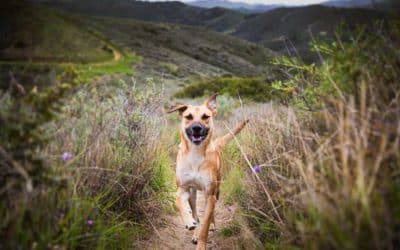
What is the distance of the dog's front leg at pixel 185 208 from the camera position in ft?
16.1

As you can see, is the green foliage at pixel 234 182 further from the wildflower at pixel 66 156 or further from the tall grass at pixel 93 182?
the wildflower at pixel 66 156

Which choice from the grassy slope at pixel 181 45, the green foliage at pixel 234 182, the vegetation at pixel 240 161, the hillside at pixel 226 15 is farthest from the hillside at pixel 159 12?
the vegetation at pixel 240 161

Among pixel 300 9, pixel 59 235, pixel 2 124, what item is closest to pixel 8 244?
pixel 59 235

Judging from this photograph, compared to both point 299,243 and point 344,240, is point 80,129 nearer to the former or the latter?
point 299,243

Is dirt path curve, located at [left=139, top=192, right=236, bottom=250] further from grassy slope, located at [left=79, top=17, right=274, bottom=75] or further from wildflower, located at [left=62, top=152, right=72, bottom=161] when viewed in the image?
grassy slope, located at [left=79, top=17, right=274, bottom=75]

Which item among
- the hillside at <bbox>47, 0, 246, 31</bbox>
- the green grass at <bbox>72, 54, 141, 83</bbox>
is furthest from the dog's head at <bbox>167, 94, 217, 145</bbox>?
the hillside at <bbox>47, 0, 246, 31</bbox>

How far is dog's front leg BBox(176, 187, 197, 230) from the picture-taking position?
492cm

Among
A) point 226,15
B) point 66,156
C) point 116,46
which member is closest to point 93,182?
point 66,156

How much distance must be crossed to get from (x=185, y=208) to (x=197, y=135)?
3.01ft

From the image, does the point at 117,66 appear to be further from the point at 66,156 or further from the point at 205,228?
the point at 66,156

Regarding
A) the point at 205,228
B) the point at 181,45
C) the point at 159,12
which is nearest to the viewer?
the point at 205,228

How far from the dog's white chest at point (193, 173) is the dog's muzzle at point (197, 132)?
180 mm

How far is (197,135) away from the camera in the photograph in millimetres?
5516

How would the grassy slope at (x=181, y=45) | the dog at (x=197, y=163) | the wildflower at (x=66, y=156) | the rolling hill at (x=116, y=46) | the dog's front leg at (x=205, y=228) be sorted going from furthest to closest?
1. the grassy slope at (x=181, y=45)
2. the rolling hill at (x=116, y=46)
3. the dog at (x=197, y=163)
4. the dog's front leg at (x=205, y=228)
5. the wildflower at (x=66, y=156)
